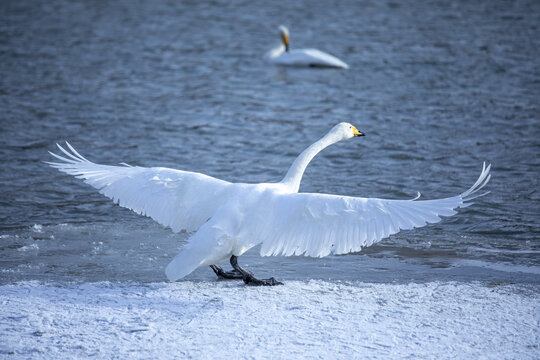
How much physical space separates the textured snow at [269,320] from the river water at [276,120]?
1.67 ft

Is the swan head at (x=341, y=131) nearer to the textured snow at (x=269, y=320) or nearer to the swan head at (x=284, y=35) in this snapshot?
the textured snow at (x=269, y=320)

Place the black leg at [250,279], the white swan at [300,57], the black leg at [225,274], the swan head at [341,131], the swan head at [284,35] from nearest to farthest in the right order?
the black leg at [250,279] < the black leg at [225,274] < the swan head at [341,131] < the white swan at [300,57] < the swan head at [284,35]

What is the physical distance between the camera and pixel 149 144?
41.7 feet

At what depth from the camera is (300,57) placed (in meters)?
18.7

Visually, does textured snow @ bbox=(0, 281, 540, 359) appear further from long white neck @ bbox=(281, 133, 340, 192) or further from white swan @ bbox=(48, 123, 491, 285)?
long white neck @ bbox=(281, 133, 340, 192)

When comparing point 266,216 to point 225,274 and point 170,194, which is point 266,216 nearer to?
point 225,274

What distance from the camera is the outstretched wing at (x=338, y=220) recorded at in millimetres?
5969

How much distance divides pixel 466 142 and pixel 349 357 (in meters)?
8.03

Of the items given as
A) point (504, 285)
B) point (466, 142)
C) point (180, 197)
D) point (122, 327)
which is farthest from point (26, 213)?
point (466, 142)

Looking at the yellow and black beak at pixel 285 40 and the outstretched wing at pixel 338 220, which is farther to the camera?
the yellow and black beak at pixel 285 40

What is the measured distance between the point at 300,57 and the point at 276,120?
480 cm

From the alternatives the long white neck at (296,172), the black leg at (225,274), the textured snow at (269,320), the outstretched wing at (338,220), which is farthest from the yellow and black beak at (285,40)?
the outstretched wing at (338,220)

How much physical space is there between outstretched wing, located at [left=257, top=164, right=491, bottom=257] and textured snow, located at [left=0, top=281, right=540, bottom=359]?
0.47 m

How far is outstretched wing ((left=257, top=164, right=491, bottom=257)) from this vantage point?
19.6 ft
